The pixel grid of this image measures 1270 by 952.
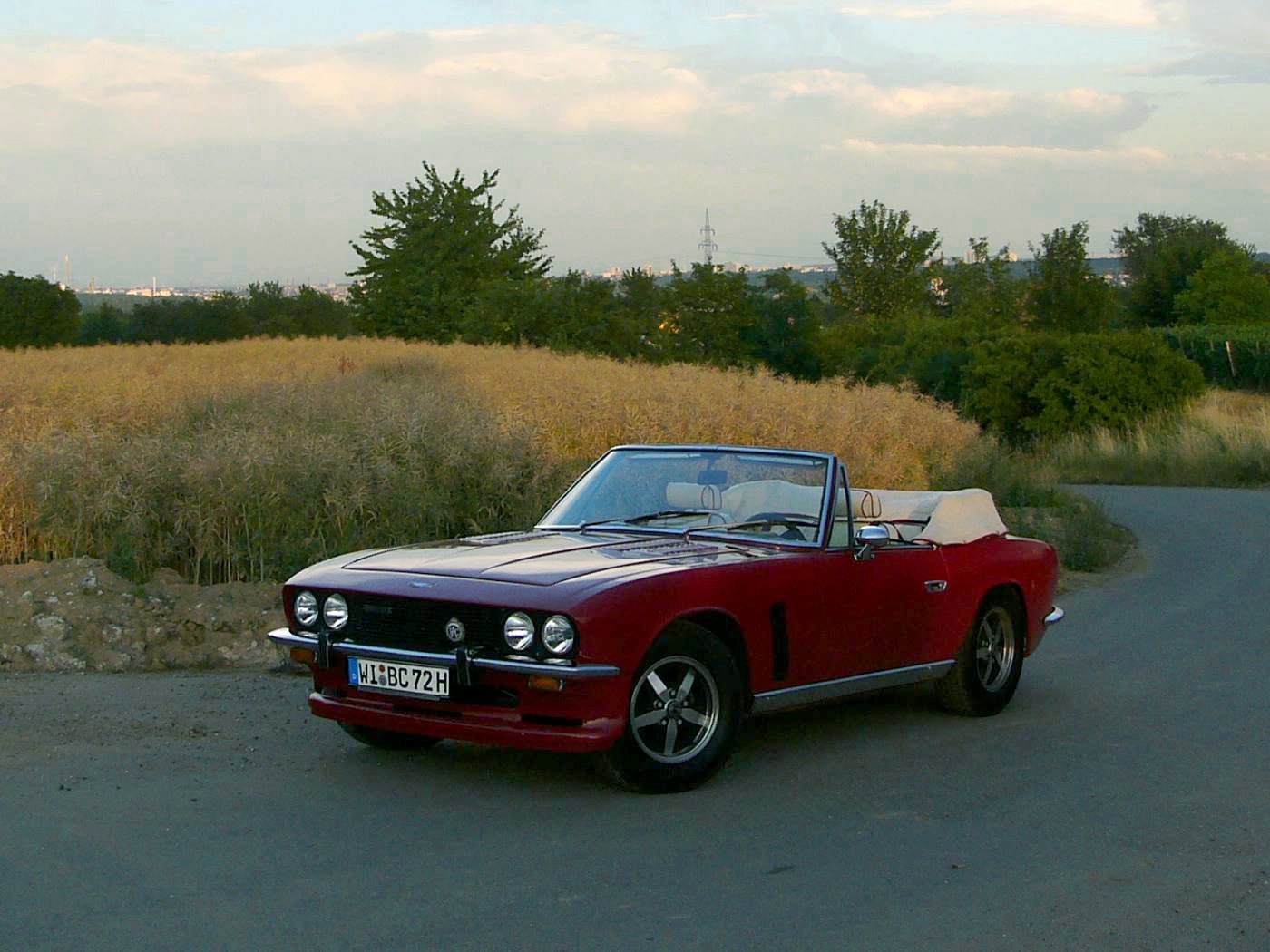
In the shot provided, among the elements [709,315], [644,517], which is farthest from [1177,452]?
[644,517]

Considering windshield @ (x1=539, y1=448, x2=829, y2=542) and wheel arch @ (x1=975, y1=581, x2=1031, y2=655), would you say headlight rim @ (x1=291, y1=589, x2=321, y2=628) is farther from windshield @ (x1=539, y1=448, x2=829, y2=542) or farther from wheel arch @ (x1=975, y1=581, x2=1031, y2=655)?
wheel arch @ (x1=975, y1=581, x2=1031, y2=655)

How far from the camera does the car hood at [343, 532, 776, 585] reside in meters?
6.73

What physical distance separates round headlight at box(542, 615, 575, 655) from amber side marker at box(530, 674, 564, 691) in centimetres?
10

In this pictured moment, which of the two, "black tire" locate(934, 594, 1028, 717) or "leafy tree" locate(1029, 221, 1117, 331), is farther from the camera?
"leafy tree" locate(1029, 221, 1117, 331)

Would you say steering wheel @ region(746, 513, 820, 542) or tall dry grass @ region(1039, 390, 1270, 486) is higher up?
steering wheel @ region(746, 513, 820, 542)

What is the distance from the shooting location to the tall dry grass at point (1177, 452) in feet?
112

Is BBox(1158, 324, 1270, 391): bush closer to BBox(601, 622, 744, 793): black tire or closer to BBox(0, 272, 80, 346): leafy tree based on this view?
BBox(0, 272, 80, 346): leafy tree

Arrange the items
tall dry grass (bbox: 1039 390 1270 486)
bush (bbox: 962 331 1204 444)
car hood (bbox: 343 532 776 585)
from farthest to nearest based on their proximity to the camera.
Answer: bush (bbox: 962 331 1204 444) < tall dry grass (bbox: 1039 390 1270 486) < car hood (bbox: 343 532 776 585)

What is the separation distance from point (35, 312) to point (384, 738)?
6108 centimetres

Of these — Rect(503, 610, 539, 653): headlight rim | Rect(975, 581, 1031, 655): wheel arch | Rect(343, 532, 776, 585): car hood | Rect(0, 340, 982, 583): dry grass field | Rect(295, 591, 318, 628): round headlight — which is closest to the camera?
Rect(503, 610, 539, 653): headlight rim

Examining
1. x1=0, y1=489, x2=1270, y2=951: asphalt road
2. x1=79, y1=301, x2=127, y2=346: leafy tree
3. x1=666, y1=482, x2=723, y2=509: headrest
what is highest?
x1=79, y1=301, x2=127, y2=346: leafy tree

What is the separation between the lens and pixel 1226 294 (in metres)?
71.1

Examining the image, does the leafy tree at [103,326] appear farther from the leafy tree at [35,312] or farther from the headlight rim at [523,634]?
the headlight rim at [523,634]

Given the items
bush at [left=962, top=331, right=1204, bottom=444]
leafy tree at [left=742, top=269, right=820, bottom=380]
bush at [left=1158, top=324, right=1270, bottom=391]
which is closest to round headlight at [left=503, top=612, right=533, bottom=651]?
bush at [left=962, top=331, right=1204, bottom=444]
